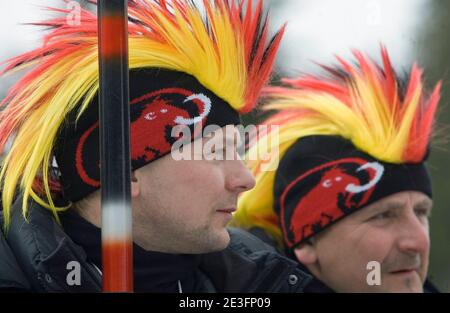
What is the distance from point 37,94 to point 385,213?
38.0 inches

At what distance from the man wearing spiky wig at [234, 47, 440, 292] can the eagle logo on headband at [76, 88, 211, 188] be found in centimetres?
39

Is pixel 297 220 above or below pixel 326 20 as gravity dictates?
below

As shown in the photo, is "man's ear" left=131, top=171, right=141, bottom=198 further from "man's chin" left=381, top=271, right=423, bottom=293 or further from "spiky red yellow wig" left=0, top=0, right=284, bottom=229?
"man's chin" left=381, top=271, right=423, bottom=293

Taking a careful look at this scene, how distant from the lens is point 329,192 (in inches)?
94.4

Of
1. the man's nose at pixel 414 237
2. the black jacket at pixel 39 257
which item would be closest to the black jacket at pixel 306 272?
the man's nose at pixel 414 237

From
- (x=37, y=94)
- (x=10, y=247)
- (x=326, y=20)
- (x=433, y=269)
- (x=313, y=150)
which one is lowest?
(x=433, y=269)

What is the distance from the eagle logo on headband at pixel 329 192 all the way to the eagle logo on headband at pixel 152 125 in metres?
0.56

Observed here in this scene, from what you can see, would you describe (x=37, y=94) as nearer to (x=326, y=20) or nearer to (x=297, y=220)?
(x=326, y=20)

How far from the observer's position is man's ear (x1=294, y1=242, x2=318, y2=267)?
245 centimetres

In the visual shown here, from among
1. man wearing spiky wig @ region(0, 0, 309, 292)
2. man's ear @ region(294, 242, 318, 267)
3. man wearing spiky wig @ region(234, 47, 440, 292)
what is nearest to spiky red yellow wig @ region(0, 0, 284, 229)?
man wearing spiky wig @ region(0, 0, 309, 292)

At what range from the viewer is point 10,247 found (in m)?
1.92

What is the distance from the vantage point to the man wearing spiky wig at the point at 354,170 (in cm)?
233

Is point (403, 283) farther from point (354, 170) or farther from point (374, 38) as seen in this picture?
point (374, 38)
